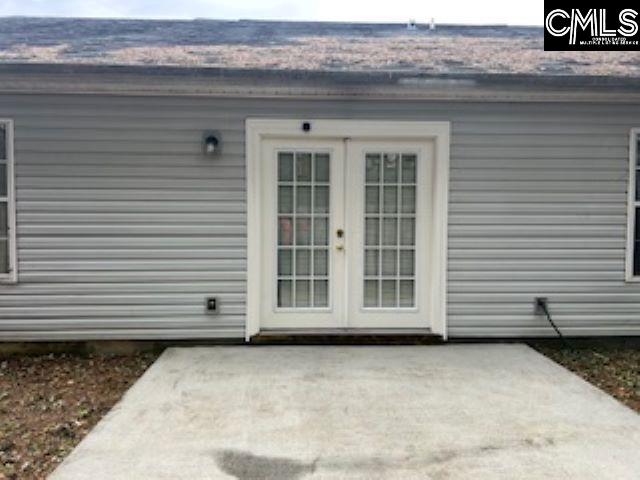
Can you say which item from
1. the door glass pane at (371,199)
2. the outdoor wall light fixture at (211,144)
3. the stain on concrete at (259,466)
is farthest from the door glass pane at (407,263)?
the stain on concrete at (259,466)

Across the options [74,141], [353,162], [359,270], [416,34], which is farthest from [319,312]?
[416,34]

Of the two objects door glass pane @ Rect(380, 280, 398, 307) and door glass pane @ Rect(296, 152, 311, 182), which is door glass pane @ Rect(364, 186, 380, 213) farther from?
door glass pane @ Rect(380, 280, 398, 307)

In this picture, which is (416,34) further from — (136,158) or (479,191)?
(136,158)

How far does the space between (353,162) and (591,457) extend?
3363 millimetres

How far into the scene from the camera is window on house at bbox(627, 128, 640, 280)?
18.7 ft

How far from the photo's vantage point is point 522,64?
226 inches

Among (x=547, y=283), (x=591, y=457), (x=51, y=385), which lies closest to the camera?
(x=591, y=457)

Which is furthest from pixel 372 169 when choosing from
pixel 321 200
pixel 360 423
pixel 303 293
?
pixel 360 423

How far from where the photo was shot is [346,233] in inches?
226

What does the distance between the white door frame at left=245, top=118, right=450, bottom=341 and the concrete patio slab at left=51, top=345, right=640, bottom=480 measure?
2.21 ft

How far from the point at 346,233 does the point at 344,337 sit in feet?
3.32

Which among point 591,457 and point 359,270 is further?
point 359,270

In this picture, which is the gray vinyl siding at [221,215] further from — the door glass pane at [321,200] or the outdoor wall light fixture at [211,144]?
the door glass pane at [321,200]

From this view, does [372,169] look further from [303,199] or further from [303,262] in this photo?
[303,262]
